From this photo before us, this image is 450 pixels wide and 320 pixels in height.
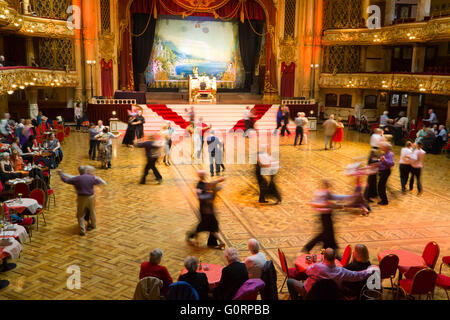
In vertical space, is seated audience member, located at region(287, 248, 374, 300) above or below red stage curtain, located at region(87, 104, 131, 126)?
below

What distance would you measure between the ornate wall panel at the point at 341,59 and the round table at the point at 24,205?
18.7 meters

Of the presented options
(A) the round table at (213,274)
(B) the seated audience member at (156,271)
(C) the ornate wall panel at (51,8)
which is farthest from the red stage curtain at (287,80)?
(B) the seated audience member at (156,271)

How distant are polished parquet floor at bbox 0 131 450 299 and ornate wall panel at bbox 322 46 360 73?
11801 millimetres

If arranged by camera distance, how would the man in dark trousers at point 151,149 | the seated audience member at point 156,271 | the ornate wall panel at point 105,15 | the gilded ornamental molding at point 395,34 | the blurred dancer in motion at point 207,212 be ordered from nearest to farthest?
1. the seated audience member at point 156,271
2. the blurred dancer in motion at point 207,212
3. the man in dark trousers at point 151,149
4. the gilded ornamental molding at point 395,34
5. the ornate wall panel at point 105,15

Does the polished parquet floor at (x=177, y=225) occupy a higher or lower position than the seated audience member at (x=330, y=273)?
lower

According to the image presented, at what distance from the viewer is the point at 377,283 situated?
5293 millimetres

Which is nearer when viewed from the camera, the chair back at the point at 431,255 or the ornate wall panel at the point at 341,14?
the chair back at the point at 431,255

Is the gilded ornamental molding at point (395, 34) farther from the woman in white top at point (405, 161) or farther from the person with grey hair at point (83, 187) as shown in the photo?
the person with grey hair at point (83, 187)

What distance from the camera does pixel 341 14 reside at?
75.3 feet

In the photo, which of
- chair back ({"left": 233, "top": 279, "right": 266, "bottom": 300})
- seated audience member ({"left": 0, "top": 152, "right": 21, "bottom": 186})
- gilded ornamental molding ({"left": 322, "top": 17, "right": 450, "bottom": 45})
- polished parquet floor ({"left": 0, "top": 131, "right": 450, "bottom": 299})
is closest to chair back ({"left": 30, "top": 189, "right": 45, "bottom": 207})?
polished parquet floor ({"left": 0, "top": 131, "right": 450, "bottom": 299})

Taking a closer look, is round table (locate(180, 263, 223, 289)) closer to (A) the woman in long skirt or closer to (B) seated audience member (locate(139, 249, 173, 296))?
(B) seated audience member (locate(139, 249, 173, 296))

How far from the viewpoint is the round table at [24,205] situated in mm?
7602

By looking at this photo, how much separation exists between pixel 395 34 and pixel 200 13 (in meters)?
10.0

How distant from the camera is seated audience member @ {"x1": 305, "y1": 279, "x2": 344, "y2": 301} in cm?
472
